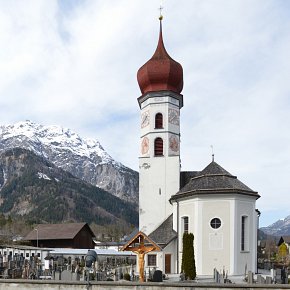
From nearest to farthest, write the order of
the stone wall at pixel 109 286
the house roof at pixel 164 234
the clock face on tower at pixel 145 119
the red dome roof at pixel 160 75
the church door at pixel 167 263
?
the stone wall at pixel 109 286
the church door at pixel 167 263
the house roof at pixel 164 234
the clock face on tower at pixel 145 119
the red dome roof at pixel 160 75

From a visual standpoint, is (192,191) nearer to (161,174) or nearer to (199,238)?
(199,238)

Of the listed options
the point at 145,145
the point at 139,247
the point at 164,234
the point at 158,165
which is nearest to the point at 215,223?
the point at 164,234

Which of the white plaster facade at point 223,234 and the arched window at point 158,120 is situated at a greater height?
the arched window at point 158,120

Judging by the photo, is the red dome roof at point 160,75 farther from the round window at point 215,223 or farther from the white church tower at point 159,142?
the round window at point 215,223

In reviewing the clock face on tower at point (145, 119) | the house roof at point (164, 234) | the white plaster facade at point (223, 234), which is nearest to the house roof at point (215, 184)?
the white plaster facade at point (223, 234)

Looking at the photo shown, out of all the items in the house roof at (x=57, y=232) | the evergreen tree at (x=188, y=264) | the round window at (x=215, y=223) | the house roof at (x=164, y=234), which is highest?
the round window at (x=215, y=223)

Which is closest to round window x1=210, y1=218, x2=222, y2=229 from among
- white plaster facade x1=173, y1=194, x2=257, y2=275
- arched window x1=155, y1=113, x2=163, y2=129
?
white plaster facade x1=173, y1=194, x2=257, y2=275

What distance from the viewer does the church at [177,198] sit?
3706cm

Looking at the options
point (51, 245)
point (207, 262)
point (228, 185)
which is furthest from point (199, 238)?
point (51, 245)

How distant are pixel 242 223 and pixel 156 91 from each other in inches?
586

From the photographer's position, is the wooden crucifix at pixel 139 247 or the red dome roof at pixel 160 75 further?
the red dome roof at pixel 160 75

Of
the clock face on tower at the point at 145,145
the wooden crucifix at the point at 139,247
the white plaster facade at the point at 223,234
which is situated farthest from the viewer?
the clock face on tower at the point at 145,145

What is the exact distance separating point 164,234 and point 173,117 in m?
10.9

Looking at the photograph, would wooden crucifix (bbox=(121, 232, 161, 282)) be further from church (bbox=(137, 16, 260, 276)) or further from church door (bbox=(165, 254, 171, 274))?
church door (bbox=(165, 254, 171, 274))
